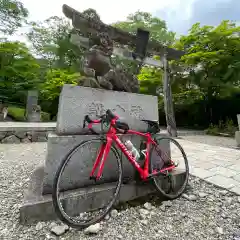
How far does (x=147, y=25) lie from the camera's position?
14.8 meters

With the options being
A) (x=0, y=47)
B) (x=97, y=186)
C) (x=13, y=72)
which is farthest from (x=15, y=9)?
(x=97, y=186)

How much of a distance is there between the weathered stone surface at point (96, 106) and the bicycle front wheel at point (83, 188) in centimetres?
31

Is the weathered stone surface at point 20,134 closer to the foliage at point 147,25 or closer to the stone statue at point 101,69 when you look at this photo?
the stone statue at point 101,69

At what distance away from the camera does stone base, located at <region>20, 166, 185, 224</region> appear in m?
1.14

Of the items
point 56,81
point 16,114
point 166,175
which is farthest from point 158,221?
point 16,114

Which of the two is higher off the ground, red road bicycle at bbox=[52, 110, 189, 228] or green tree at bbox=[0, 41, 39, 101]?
green tree at bbox=[0, 41, 39, 101]

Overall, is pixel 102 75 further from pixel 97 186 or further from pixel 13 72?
pixel 13 72

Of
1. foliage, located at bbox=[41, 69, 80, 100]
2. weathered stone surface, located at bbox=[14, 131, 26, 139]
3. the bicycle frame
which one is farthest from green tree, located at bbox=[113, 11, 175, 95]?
the bicycle frame

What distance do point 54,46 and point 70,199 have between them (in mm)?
17334

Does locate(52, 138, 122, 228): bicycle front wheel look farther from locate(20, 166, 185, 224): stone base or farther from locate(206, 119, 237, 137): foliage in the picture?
locate(206, 119, 237, 137): foliage

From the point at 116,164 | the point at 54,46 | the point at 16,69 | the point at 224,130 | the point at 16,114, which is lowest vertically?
the point at 116,164

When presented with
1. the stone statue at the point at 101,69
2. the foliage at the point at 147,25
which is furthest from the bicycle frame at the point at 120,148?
the foliage at the point at 147,25

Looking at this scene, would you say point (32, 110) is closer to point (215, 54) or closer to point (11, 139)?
point (11, 139)

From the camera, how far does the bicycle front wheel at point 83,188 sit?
1142 mm
